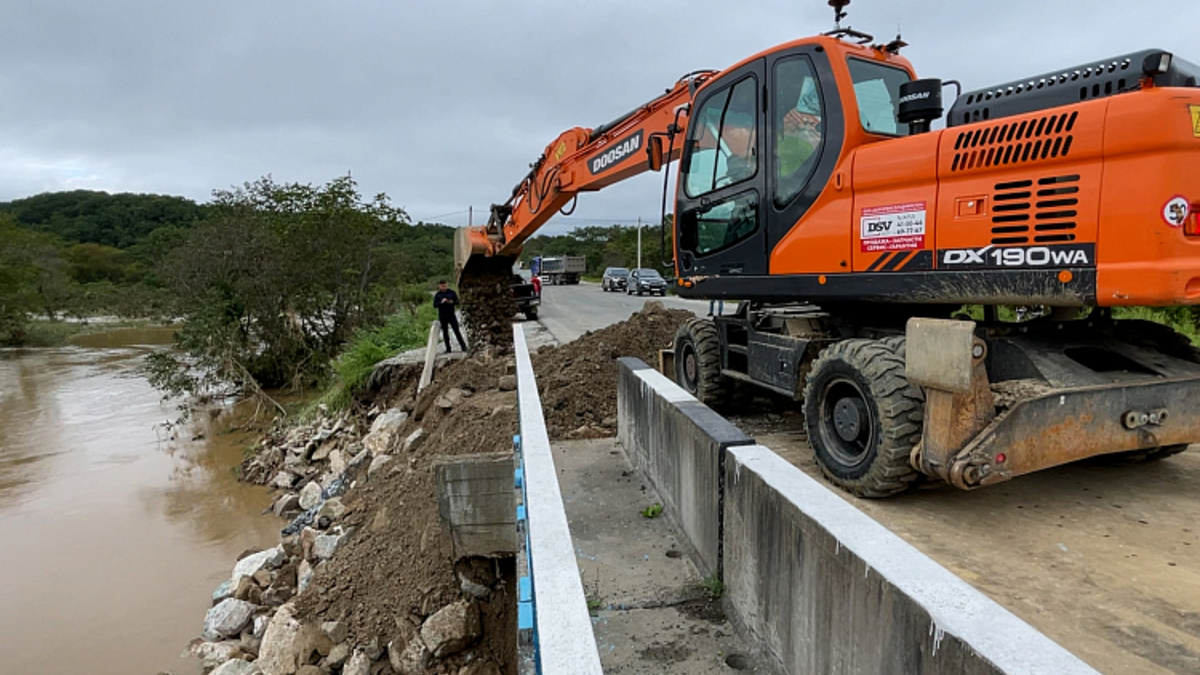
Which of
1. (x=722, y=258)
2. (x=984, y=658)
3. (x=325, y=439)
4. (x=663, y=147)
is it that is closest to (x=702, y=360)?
(x=722, y=258)

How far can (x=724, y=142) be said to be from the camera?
5.88 m

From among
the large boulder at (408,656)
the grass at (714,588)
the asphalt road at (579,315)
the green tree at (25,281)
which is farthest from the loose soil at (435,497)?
the green tree at (25,281)

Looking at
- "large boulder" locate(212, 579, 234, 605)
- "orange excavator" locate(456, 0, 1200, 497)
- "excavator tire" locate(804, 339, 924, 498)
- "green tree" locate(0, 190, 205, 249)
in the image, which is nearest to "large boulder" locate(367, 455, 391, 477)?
"large boulder" locate(212, 579, 234, 605)

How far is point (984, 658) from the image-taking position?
5.36 feet

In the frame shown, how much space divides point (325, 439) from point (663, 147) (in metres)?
9.77

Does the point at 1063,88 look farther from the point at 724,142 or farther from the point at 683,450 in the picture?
the point at 683,450

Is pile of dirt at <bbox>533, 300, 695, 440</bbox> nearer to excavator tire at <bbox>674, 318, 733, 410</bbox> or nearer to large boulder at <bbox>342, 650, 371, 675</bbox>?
excavator tire at <bbox>674, 318, 733, 410</bbox>

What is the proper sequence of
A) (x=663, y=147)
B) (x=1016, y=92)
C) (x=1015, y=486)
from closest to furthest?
(x=1016, y=92)
(x=1015, y=486)
(x=663, y=147)

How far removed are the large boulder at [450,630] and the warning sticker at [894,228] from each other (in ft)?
13.6

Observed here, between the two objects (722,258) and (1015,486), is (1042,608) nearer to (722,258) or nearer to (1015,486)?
(1015,486)

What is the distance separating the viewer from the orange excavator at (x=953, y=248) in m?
3.46

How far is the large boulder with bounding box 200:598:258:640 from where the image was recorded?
739 centimetres

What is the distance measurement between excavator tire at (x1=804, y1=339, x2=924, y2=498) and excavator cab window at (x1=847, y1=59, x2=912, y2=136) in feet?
5.26

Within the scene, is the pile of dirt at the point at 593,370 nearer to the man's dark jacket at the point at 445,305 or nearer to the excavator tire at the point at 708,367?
the excavator tire at the point at 708,367
